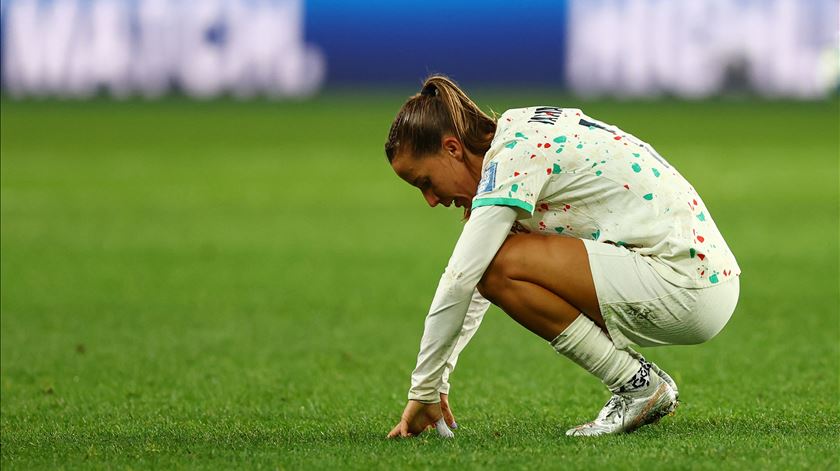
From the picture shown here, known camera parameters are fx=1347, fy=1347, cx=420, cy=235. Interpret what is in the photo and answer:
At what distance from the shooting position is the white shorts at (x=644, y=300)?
426 cm

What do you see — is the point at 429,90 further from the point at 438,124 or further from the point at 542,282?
the point at 542,282

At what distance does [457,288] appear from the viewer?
410cm

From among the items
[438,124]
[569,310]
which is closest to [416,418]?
[569,310]

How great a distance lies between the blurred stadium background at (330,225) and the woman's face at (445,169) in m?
0.80

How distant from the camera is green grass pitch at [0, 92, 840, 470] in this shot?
424 cm

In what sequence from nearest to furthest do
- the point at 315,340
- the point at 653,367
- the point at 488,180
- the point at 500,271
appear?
the point at 488,180
the point at 500,271
the point at 653,367
the point at 315,340

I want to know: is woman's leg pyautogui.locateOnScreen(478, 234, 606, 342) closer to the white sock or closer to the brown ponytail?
the white sock

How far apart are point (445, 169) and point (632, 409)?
3.27ft

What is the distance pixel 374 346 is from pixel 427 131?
301cm

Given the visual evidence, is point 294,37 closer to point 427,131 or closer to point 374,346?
point 374,346

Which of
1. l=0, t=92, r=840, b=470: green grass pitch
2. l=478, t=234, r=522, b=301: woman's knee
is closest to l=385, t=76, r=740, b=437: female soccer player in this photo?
l=478, t=234, r=522, b=301: woman's knee

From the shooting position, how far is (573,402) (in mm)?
5402

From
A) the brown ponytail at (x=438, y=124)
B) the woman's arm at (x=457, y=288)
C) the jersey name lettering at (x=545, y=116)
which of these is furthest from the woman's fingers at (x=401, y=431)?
the jersey name lettering at (x=545, y=116)

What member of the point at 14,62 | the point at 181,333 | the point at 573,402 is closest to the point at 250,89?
the point at 14,62
